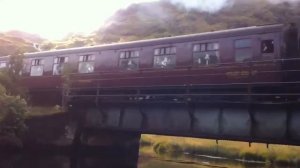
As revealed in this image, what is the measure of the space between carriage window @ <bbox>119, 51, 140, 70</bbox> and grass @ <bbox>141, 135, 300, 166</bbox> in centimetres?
2044

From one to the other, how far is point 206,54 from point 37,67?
1538cm

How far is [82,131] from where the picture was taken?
91.1 ft

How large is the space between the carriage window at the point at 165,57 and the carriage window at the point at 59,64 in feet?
27.5

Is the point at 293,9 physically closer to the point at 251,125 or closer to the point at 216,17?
the point at 216,17

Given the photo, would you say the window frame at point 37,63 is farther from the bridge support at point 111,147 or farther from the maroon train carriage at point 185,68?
the bridge support at point 111,147

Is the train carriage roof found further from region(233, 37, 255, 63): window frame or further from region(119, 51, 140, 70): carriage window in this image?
region(119, 51, 140, 70): carriage window

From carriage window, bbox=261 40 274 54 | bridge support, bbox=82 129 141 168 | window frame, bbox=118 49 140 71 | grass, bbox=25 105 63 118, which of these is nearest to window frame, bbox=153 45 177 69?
window frame, bbox=118 49 140 71

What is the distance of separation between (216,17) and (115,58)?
239ft

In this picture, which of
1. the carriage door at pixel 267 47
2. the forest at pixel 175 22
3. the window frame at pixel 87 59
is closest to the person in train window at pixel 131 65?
the window frame at pixel 87 59

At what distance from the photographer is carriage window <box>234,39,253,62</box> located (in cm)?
2072

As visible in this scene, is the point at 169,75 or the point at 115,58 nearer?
the point at 169,75

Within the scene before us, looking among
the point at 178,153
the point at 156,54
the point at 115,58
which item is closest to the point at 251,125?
the point at 156,54

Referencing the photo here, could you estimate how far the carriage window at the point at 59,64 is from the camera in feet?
96.5

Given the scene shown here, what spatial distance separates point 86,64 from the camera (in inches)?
1105
